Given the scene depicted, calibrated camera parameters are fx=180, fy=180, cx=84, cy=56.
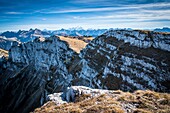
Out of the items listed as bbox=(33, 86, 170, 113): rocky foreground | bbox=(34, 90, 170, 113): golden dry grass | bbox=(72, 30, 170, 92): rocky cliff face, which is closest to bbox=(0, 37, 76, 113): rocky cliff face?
bbox=(72, 30, 170, 92): rocky cliff face

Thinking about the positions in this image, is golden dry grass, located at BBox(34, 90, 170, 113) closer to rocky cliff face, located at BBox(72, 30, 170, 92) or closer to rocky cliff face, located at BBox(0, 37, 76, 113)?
rocky cliff face, located at BBox(72, 30, 170, 92)

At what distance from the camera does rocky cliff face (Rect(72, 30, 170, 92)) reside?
169ft

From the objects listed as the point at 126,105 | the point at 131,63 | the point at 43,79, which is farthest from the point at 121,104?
the point at 43,79

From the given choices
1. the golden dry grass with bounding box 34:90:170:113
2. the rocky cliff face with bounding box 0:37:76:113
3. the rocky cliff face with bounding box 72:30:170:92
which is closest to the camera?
the golden dry grass with bounding box 34:90:170:113

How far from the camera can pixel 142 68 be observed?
186 feet

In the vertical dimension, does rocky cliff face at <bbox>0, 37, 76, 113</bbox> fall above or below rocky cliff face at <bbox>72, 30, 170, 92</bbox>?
below

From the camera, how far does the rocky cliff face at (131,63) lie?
169ft

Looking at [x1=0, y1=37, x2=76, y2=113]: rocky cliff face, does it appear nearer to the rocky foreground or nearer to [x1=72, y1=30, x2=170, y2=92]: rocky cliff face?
[x1=72, y1=30, x2=170, y2=92]: rocky cliff face

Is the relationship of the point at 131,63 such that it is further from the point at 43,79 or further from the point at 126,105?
the point at 43,79

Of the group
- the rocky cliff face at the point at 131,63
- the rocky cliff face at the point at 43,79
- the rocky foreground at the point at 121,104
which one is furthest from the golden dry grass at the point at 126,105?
the rocky cliff face at the point at 43,79

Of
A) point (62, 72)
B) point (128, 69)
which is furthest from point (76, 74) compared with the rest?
point (128, 69)

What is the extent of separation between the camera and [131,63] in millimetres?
62031

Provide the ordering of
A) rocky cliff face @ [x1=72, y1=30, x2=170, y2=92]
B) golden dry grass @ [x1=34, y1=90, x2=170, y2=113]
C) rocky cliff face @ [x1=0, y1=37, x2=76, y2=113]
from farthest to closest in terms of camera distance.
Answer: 1. rocky cliff face @ [x1=0, y1=37, x2=76, y2=113]
2. rocky cliff face @ [x1=72, y1=30, x2=170, y2=92]
3. golden dry grass @ [x1=34, y1=90, x2=170, y2=113]

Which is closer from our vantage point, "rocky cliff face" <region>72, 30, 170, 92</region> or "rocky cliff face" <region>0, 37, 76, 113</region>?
"rocky cliff face" <region>72, 30, 170, 92</region>
